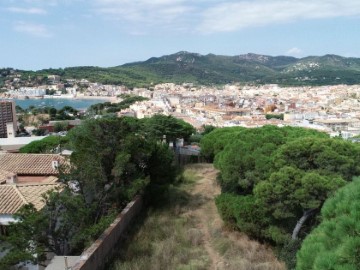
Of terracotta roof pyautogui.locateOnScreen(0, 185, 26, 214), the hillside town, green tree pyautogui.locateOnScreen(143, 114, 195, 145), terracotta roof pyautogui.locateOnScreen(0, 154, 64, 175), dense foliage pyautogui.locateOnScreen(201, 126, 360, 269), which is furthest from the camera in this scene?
the hillside town

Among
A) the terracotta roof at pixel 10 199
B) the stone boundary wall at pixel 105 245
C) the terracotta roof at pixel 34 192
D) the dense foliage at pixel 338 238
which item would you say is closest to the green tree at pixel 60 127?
the terracotta roof at pixel 34 192

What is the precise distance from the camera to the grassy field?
8.55 m

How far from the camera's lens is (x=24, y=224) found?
24.3 ft

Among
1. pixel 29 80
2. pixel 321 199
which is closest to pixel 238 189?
pixel 321 199

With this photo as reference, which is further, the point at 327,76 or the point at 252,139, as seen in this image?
the point at 327,76

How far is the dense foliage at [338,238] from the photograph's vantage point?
10.2ft

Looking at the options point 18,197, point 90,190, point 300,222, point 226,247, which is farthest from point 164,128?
point 300,222

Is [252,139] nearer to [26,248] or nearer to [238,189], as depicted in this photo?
[238,189]

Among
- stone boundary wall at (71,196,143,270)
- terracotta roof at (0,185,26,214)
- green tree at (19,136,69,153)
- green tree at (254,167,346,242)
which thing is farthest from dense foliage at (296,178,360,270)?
green tree at (19,136,69,153)

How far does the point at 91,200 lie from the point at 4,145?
1601cm

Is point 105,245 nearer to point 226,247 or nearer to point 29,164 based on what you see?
point 226,247

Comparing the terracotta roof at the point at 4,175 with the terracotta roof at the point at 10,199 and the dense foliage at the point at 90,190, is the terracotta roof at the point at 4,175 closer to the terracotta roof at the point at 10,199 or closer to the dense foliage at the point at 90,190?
the terracotta roof at the point at 10,199

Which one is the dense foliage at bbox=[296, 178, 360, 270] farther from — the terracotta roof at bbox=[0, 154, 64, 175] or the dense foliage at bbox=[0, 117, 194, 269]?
the terracotta roof at bbox=[0, 154, 64, 175]

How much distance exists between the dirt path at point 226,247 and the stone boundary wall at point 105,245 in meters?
2.01
